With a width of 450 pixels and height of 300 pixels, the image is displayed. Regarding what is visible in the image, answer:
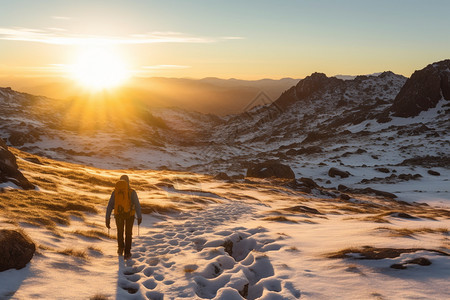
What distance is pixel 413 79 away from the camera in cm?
12706

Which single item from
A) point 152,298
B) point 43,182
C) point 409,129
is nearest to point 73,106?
point 409,129

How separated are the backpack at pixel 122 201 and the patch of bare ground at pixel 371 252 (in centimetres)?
600

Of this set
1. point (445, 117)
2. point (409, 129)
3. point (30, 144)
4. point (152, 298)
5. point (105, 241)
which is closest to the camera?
point (152, 298)

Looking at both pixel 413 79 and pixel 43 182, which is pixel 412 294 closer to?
pixel 43 182

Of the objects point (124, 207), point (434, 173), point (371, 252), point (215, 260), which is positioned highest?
point (124, 207)

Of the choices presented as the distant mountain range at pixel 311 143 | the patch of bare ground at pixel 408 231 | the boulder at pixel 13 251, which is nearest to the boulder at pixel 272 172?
the distant mountain range at pixel 311 143

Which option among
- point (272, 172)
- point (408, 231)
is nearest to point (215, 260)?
point (408, 231)

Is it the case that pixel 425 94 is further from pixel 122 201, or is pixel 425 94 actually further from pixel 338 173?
pixel 122 201

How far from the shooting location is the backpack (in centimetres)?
916

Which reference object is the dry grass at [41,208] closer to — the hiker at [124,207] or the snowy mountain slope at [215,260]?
the snowy mountain slope at [215,260]

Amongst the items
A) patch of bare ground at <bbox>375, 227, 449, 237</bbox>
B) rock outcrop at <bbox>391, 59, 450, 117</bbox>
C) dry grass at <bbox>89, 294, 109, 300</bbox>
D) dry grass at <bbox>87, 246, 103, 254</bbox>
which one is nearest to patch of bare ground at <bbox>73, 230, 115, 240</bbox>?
dry grass at <bbox>87, 246, 103, 254</bbox>

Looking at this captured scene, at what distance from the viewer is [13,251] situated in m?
6.82

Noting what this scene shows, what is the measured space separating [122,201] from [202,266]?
3052 millimetres

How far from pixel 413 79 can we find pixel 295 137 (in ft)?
179
